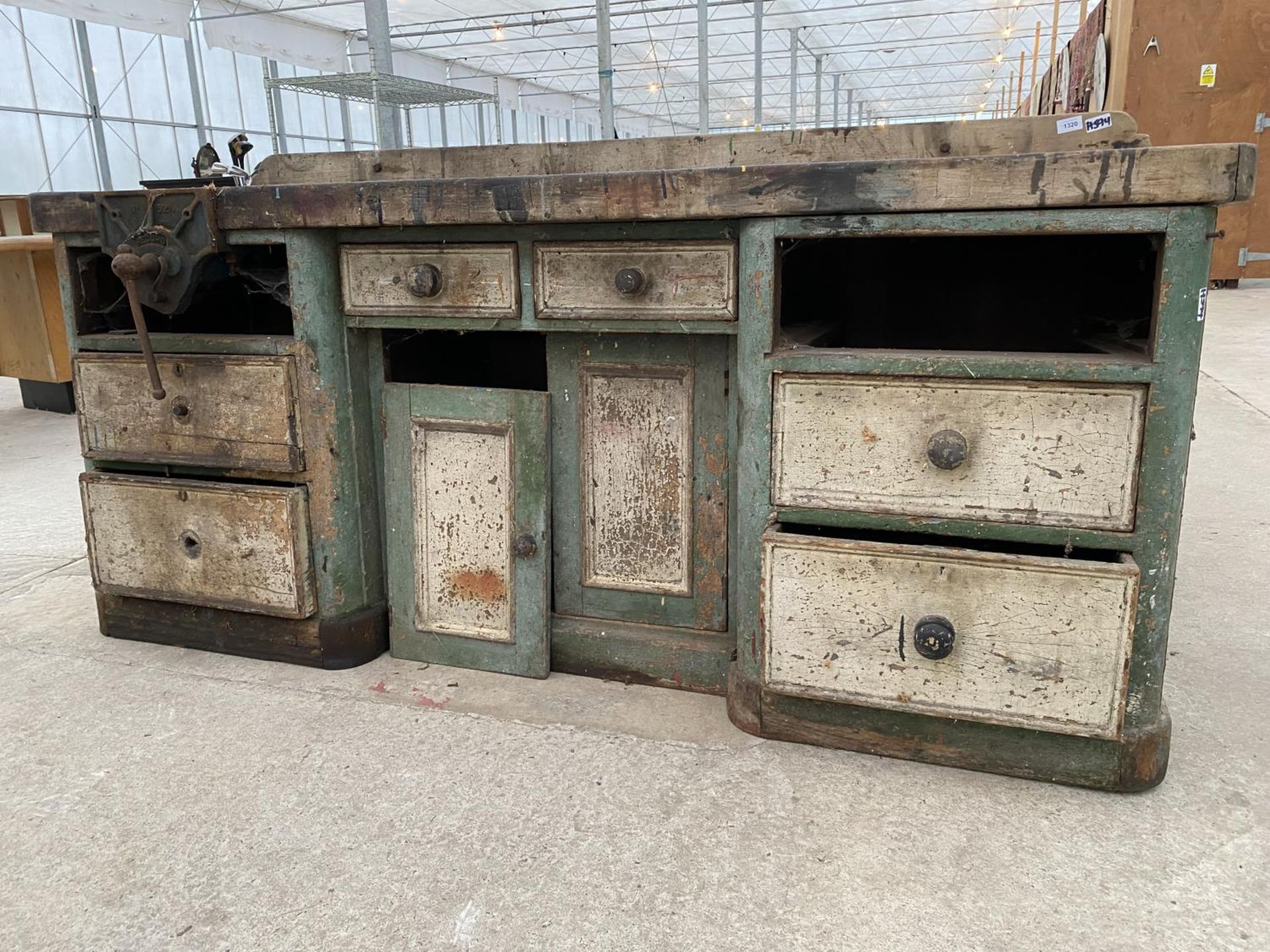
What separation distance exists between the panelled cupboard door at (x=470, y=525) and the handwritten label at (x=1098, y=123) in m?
1.10

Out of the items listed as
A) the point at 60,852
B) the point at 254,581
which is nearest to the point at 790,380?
the point at 254,581

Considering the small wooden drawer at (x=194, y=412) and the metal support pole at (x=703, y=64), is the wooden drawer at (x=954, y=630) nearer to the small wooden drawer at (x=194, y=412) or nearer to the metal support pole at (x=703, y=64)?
the small wooden drawer at (x=194, y=412)

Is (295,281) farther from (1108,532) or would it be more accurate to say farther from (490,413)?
(1108,532)

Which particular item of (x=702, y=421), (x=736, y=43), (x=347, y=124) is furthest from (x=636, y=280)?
(x=736, y=43)

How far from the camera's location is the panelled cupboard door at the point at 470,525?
180 centimetres

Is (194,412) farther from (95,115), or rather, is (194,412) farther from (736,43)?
(736,43)

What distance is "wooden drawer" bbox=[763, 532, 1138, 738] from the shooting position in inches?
54.2

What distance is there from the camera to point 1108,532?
1370mm

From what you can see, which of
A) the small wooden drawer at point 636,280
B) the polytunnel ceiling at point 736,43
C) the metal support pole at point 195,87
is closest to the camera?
the small wooden drawer at point 636,280

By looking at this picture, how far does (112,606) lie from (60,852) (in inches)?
35.0

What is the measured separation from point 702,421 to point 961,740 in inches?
28.3

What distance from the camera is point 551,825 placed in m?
1.40

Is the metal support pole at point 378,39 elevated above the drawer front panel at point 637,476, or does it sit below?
above

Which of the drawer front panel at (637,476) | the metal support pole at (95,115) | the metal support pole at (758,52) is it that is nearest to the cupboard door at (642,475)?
the drawer front panel at (637,476)
